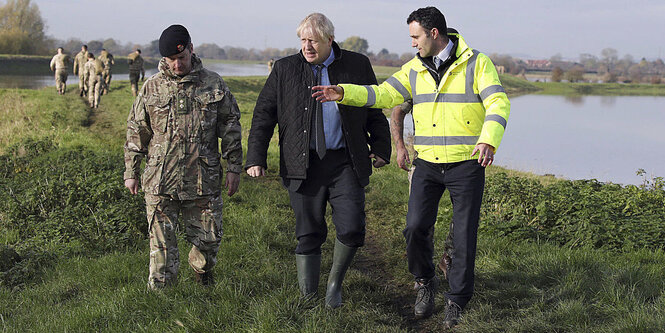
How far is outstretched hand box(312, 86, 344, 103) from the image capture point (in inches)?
150

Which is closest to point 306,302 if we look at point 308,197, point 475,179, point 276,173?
point 308,197

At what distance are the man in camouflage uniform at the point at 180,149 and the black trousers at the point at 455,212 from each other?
1.41m

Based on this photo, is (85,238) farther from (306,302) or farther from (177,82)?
(306,302)

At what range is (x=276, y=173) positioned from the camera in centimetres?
1003

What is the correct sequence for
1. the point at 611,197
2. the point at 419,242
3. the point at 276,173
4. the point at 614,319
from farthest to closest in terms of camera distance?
the point at 276,173 → the point at 611,197 → the point at 419,242 → the point at 614,319

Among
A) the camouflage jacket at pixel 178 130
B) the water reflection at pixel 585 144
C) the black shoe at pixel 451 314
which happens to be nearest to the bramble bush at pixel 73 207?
the camouflage jacket at pixel 178 130

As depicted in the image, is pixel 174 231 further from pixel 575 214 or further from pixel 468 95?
pixel 575 214

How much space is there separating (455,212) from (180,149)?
2054 mm

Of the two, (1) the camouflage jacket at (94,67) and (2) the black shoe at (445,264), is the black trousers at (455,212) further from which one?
(1) the camouflage jacket at (94,67)

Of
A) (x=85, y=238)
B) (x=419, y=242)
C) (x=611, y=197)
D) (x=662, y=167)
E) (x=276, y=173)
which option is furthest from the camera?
(x=662, y=167)

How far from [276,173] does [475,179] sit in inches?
247

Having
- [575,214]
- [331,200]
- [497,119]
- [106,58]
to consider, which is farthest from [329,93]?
[106,58]

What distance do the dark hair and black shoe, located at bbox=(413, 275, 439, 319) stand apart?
73.8 inches

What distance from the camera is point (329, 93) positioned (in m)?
3.85
